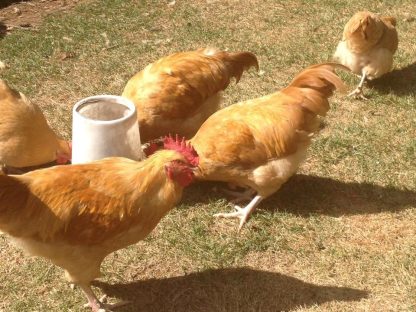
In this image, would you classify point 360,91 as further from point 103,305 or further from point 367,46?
point 103,305

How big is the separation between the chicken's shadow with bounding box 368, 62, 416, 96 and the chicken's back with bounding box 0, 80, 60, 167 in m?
4.10

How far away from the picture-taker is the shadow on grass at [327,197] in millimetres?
4637

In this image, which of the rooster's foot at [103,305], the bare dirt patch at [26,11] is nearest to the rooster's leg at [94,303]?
the rooster's foot at [103,305]

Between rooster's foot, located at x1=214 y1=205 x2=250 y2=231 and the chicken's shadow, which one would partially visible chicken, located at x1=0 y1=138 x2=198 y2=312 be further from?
the chicken's shadow

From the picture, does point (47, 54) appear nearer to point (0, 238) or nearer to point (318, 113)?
point (0, 238)

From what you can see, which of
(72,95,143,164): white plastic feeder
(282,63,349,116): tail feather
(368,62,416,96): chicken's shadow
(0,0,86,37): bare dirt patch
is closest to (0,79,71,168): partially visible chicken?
(72,95,143,164): white plastic feeder

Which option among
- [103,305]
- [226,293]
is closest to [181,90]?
[226,293]

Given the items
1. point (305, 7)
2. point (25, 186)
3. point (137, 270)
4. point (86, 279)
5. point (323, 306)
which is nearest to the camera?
point (25, 186)

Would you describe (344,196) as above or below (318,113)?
below

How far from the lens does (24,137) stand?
458 centimetres

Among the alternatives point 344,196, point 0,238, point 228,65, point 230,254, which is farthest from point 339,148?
point 0,238

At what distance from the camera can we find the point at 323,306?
375 cm

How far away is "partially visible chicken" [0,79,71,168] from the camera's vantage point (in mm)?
4547

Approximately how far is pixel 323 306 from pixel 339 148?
2.06m
